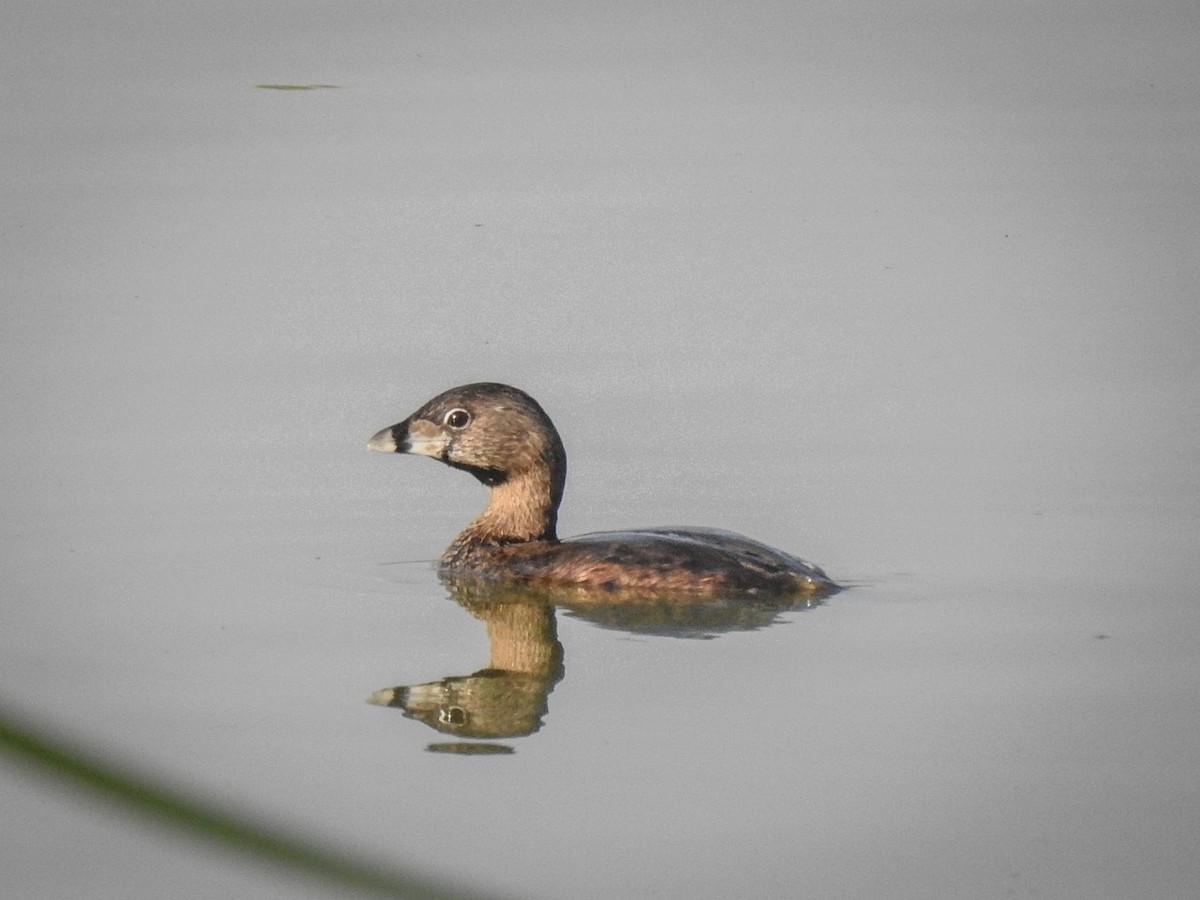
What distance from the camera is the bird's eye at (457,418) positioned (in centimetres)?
815

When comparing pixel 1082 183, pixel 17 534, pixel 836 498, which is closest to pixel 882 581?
pixel 836 498

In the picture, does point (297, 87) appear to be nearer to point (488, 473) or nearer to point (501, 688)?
point (488, 473)

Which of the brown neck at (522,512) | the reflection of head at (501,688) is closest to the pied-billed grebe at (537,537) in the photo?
the brown neck at (522,512)

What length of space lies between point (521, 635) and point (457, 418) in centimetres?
153

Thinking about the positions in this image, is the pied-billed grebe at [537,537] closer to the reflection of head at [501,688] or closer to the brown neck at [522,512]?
the brown neck at [522,512]

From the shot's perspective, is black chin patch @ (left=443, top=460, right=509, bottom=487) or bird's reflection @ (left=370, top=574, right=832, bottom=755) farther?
black chin patch @ (left=443, top=460, right=509, bottom=487)

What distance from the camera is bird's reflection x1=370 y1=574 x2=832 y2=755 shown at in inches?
226

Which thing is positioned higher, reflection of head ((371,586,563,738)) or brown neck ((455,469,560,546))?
brown neck ((455,469,560,546))

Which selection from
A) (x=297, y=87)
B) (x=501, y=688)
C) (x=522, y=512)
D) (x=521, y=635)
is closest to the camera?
(x=501, y=688)

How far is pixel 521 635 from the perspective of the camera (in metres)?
6.91

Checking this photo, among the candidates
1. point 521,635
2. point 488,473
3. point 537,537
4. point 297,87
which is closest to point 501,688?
point 521,635

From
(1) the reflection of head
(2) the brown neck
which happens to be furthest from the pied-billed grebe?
(1) the reflection of head

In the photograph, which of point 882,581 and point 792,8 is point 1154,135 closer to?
point 792,8

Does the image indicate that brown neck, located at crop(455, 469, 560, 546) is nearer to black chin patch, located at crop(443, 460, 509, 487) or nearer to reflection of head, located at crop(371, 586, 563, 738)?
black chin patch, located at crop(443, 460, 509, 487)
